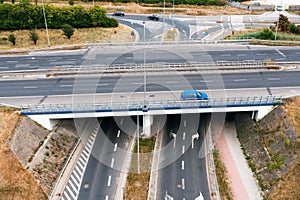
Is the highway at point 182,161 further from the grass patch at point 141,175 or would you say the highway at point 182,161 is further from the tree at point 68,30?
the tree at point 68,30

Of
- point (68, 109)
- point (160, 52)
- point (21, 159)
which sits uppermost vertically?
point (160, 52)

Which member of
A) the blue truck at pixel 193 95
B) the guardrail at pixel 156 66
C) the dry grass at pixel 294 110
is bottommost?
the dry grass at pixel 294 110

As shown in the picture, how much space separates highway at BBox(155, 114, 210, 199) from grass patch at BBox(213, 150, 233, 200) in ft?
4.94

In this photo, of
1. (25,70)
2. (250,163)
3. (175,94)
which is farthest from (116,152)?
(25,70)

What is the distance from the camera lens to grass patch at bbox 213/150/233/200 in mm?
31969

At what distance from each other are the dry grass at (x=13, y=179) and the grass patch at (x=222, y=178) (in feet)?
62.0

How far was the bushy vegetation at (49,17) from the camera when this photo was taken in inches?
2746

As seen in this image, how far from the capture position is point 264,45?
206ft

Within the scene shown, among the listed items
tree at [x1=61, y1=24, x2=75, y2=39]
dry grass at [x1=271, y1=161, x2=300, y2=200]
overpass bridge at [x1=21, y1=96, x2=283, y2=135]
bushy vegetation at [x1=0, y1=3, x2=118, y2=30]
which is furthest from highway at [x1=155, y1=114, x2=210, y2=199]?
bushy vegetation at [x1=0, y1=3, x2=118, y2=30]

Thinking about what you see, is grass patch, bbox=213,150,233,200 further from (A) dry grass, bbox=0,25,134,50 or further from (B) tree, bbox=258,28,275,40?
(B) tree, bbox=258,28,275,40

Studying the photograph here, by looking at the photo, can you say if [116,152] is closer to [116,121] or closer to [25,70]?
[116,121]

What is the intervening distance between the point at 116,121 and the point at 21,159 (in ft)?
50.0

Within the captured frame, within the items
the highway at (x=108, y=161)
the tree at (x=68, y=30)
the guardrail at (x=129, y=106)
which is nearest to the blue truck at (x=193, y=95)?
the guardrail at (x=129, y=106)

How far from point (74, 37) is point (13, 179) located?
1805 inches
